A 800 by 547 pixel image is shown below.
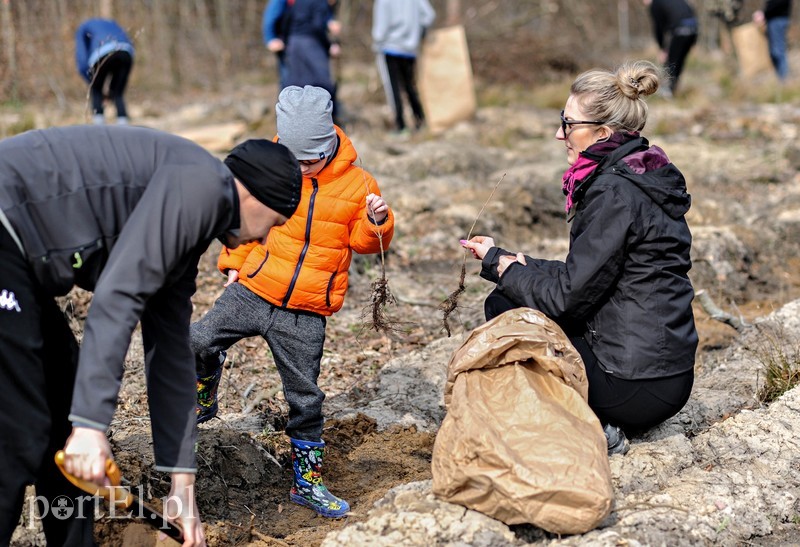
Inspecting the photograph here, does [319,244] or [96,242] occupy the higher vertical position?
[96,242]

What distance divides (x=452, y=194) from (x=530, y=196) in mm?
777

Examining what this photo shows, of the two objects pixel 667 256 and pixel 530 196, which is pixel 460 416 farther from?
pixel 530 196

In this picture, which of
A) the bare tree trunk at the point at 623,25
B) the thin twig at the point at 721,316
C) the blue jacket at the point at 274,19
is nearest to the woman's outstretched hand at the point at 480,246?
the thin twig at the point at 721,316

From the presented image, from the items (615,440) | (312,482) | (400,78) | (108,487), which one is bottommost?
(312,482)

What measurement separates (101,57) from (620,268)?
7.07 m

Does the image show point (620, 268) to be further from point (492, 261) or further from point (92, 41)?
point (92, 41)

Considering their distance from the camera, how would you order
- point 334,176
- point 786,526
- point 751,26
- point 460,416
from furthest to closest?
1. point 751,26
2. point 334,176
3. point 786,526
4. point 460,416

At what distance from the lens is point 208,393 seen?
12.1 ft

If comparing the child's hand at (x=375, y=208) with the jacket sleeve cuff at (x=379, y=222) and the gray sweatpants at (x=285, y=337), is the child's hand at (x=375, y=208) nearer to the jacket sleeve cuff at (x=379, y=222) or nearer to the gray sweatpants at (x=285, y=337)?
the jacket sleeve cuff at (x=379, y=222)

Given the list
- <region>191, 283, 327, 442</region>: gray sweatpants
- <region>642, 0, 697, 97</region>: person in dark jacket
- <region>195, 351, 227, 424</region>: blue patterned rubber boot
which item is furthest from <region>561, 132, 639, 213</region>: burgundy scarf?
<region>642, 0, 697, 97</region>: person in dark jacket

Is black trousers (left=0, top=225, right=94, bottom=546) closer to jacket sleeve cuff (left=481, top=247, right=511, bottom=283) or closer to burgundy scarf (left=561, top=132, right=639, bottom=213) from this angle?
jacket sleeve cuff (left=481, top=247, right=511, bottom=283)

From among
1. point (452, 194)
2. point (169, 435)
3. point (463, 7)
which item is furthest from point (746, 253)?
point (463, 7)

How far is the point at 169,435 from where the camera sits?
2551 millimetres

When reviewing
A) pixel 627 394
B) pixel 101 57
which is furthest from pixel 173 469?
pixel 101 57
